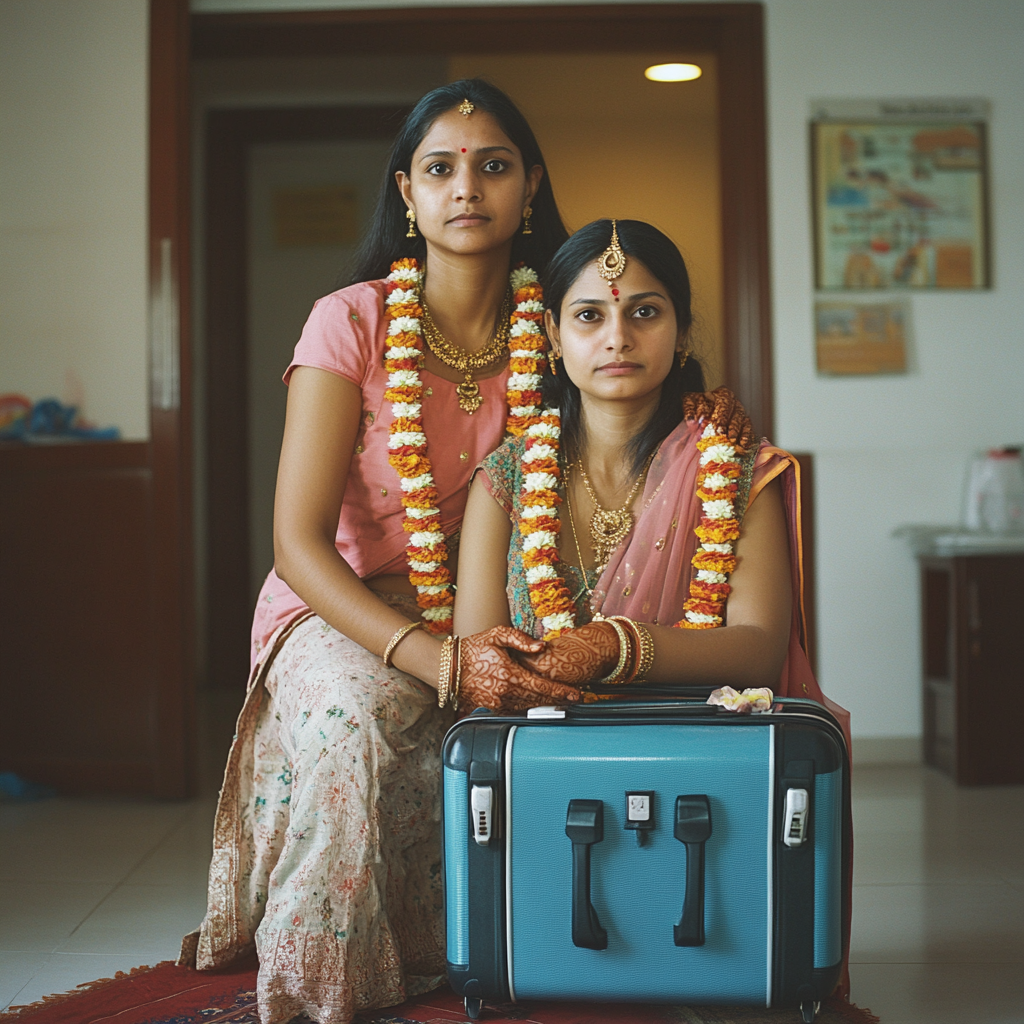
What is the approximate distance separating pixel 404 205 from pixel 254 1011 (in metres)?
1.45

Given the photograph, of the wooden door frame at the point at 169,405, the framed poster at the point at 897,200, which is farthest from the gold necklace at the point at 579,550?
the framed poster at the point at 897,200

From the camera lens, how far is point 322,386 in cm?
204

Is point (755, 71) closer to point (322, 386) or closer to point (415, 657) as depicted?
point (322, 386)

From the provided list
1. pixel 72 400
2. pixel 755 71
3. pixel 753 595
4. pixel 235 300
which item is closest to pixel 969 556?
pixel 755 71

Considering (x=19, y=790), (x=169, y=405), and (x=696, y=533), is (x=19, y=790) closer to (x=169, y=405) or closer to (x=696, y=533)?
(x=169, y=405)

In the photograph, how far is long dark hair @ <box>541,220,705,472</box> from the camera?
1.93 meters

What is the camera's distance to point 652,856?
5.18 ft

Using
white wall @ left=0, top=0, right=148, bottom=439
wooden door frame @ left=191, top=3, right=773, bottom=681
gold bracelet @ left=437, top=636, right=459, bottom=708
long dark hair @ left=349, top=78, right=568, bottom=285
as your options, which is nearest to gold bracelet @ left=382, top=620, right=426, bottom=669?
gold bracelet @ left=437, top=636, right=459, bottom=708

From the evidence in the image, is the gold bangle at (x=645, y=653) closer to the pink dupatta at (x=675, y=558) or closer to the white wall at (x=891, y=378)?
the pink dupatta at (x=675, y=558)

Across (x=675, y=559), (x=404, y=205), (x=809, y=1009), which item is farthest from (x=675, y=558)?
(x=404, y=205)

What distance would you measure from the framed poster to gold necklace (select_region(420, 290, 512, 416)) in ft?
6.48

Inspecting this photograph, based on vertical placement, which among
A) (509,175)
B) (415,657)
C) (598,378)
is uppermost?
(509,175)

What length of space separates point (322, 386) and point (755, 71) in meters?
2.44

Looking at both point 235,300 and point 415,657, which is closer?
point 415,657
